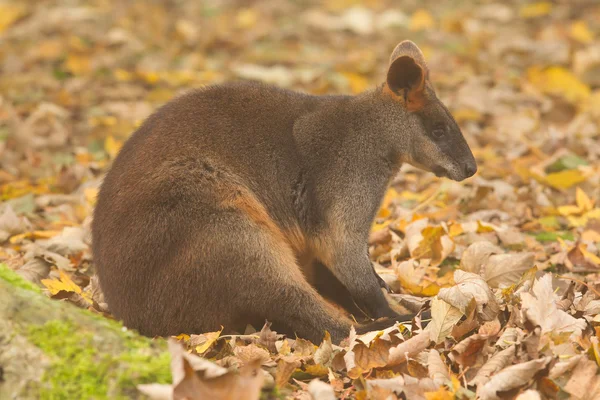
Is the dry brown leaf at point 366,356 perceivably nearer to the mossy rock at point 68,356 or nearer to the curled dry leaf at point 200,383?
the curled dry leaf at point 200,383

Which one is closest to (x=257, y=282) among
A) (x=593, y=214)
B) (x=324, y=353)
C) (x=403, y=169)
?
(x=324, y=353)

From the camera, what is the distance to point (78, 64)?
402 inches

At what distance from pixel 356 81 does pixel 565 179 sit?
12.2 feet

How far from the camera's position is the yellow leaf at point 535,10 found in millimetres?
12266

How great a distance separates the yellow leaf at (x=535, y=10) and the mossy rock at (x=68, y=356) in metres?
10.4

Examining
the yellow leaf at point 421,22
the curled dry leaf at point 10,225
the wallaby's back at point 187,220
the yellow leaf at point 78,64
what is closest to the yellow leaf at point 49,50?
the yellow leaf at point 78,64

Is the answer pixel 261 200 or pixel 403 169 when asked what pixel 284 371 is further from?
pixel 403 169

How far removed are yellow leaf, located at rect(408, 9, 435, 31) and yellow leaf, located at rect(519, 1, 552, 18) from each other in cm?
143

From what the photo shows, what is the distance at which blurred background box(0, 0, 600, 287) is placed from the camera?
21.8 ft

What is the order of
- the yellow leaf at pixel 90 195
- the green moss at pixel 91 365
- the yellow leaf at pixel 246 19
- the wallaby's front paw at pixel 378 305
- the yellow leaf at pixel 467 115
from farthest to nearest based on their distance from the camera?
the yellow leaf at pixel 246 19
the yellow leaf at pixel 467 115
the yellow leaf at pixel 90 195
the wallaby's front paw at pixel 378 305
the green moss at pixel 91 365

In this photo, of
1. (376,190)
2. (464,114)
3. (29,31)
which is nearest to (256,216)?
(376,190)

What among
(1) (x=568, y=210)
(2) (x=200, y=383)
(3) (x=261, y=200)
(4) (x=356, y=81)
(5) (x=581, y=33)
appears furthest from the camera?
(5) (x=581, y=33)

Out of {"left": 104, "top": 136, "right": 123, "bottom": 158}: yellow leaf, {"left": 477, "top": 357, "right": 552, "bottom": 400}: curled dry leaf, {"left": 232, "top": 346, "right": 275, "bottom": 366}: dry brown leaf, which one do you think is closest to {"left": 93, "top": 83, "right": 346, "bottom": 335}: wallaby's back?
{"left": 232, "top": 346, "right": 275, "bottom": 366}: dry brown leaf

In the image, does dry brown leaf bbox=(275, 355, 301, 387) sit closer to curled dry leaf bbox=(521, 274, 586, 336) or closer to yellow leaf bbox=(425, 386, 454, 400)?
yellow leaf bbox=(425, 386, 454, 400)
